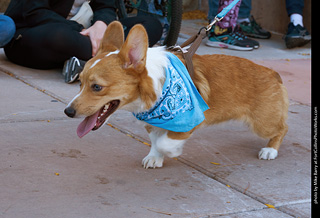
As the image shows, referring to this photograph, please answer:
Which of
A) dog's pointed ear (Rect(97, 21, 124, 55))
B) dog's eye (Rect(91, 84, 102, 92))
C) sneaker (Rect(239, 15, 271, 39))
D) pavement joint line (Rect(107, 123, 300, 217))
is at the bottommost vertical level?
sneaker (Rect(239, 15, 271, 39))

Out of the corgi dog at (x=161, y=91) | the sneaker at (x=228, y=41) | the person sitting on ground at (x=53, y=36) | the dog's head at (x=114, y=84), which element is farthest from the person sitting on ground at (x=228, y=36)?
the dog's head at (x=114, y=84)

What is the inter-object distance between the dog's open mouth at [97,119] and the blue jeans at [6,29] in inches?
99.1

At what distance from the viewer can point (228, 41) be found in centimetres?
761

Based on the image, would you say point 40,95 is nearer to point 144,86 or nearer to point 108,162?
point 108,162

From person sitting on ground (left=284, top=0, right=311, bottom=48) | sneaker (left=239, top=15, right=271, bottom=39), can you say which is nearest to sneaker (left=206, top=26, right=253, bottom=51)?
person sitting on ground (left=284, top=0, right=311, bottom=48)

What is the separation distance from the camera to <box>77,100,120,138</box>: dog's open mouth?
3.10m

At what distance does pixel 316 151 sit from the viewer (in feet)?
7.32

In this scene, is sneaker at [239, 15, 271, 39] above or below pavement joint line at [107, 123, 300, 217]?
below

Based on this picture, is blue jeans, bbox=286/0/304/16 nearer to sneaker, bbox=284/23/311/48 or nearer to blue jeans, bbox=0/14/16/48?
sneaker, bbox=284/23/311/48

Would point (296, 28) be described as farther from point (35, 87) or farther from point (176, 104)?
point (176, 104)

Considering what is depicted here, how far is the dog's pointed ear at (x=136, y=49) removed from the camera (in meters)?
3.01

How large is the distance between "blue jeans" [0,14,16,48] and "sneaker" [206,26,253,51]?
324 centimetres

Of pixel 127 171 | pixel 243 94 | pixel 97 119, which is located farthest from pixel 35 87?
pixel 243 94

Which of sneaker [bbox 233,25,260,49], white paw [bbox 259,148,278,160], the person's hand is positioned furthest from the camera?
sneaker [bbox 233,25,260,49]
